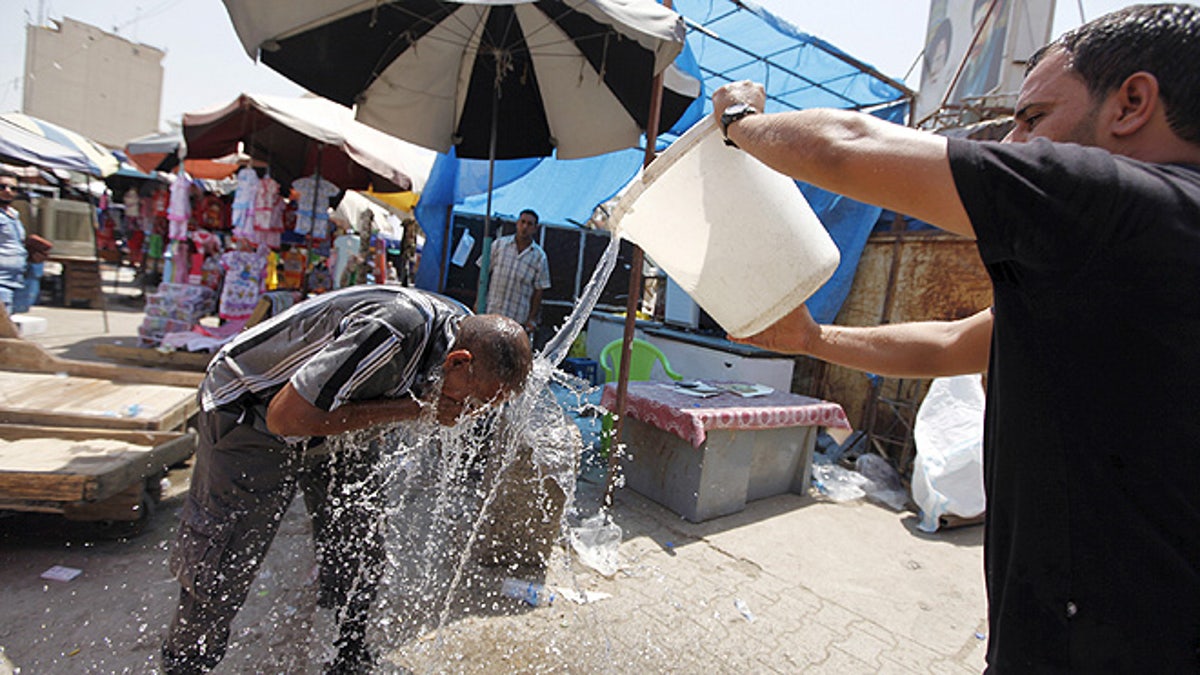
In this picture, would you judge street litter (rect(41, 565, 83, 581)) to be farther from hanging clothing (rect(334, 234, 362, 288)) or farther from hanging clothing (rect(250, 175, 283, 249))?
hanging clothing (rect(334, 234, 362, 288))

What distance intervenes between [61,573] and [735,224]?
3.47 meters

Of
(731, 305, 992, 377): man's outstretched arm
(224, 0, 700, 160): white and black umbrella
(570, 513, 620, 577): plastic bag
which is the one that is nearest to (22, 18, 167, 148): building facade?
(224, 0, 700, 160): white and black umbrella

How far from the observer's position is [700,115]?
5195mm

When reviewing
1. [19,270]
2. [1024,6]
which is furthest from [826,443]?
[19,270]

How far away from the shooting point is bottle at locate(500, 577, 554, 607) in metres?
2.87

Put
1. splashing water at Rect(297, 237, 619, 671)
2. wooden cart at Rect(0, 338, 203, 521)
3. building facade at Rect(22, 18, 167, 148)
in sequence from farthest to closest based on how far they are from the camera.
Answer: building facade at Rect(22, 18, 167, 148) < wooden cart at Rect(0, 338, 203, 521) < splashing water at Rect(297, 237, 619, 671)

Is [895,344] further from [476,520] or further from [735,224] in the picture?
[476,520]

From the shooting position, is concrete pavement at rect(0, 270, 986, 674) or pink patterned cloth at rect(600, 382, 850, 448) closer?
concrete pavement at rect(0, 270, 986, 674)

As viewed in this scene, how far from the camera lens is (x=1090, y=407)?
2.68 ft

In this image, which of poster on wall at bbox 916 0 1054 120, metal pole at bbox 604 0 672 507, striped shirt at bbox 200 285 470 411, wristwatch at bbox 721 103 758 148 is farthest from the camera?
poster on wall at bbox 916 0 1054 120

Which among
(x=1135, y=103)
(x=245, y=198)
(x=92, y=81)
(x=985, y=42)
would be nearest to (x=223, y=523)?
(x=1135, y=103)

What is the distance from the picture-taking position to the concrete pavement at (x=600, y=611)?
2.37 m

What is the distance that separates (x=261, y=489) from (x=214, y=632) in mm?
474

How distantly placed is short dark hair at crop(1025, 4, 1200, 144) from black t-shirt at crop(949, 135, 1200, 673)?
0.14m
